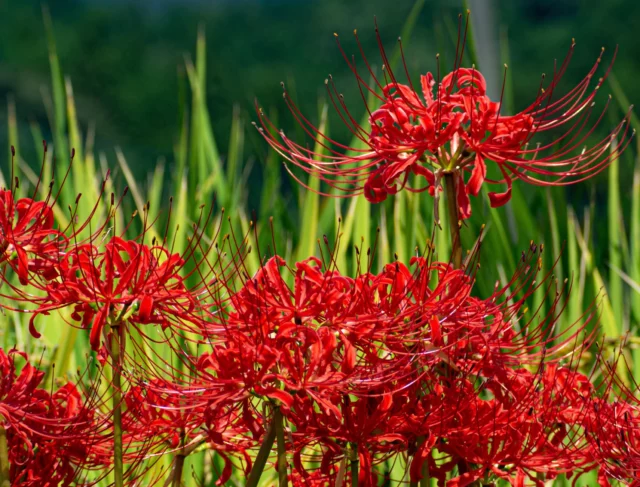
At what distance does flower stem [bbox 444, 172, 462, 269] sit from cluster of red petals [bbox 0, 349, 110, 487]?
1.37 feet

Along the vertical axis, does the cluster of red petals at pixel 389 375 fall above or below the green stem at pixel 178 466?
above

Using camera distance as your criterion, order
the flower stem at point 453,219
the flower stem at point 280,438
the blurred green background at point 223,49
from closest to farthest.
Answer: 1. the flower stem at point 280,438
2. the flower stem at point 453,219
3. the blurred green background at point 223,49

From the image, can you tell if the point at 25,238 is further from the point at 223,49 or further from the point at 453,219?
the point at 223,49

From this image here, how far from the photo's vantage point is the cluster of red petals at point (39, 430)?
3.26 ft

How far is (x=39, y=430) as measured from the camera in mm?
1028

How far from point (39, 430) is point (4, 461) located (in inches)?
2.9

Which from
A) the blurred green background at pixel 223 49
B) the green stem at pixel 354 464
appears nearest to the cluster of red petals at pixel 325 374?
the green stem at pixel 354 464

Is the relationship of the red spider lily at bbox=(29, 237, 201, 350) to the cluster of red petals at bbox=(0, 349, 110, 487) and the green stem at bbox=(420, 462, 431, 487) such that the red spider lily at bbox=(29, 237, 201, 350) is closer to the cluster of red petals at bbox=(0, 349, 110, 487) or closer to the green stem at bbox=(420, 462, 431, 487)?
the cluster of red petals at bbox=(0, 349, 110, 487)

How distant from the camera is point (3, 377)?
1017mm

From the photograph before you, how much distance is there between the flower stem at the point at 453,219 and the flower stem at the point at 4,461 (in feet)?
1.60

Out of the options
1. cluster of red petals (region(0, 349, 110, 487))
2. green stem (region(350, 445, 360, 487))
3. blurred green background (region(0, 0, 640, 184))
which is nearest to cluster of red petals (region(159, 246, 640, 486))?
green stem (region(350, 445, 360, 487))

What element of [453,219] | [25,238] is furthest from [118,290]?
[453,219]

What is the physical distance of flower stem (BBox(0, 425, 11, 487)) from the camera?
0.95 meters

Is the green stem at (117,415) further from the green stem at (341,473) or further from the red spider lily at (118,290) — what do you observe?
the green stem at (341,473)
